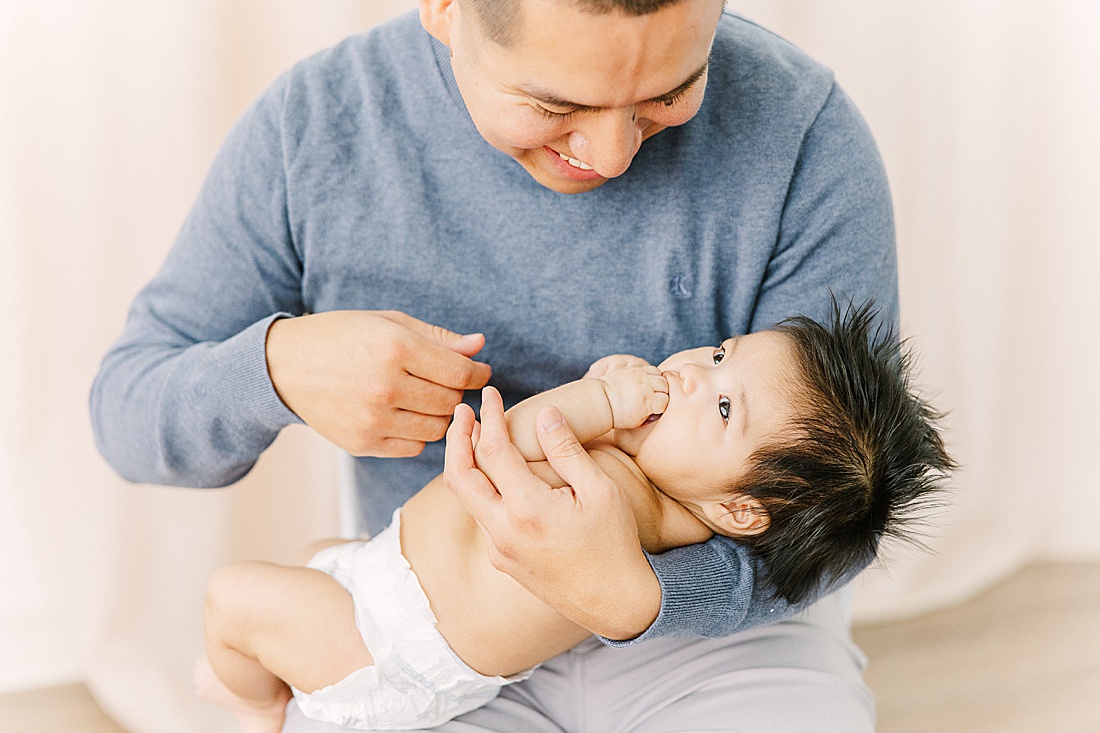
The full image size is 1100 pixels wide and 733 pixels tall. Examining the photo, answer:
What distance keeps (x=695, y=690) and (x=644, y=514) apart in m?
0.22

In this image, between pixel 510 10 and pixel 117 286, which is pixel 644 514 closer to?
pixel 510 10

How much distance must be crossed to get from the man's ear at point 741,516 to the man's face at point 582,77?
0.40m

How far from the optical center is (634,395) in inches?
45.6

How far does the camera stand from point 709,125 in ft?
4.13

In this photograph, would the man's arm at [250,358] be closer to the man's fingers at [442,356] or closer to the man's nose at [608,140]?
the man's fingers at [442,356]

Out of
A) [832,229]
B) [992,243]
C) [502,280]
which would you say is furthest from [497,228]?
[992,243]

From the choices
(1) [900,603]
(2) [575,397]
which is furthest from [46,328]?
(1) [900,603]

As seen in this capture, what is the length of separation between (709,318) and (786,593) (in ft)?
1.13

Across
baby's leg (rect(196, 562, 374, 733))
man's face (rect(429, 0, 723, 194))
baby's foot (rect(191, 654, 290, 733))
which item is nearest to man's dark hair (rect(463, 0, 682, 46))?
man's face (rect(429, 0, 723, 194))

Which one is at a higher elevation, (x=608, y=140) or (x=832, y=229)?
(x=608, y=140)

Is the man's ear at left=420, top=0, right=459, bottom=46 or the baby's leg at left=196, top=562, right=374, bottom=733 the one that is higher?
the man's ear at left=420, top=0, right=459, bottom=46

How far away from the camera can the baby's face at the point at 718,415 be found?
3.76 ft

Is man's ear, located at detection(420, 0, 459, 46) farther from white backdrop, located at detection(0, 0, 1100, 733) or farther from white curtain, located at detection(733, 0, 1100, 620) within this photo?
white curtain, located at detection(733, 0, 1100, 620)

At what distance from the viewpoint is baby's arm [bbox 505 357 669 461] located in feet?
3.68
